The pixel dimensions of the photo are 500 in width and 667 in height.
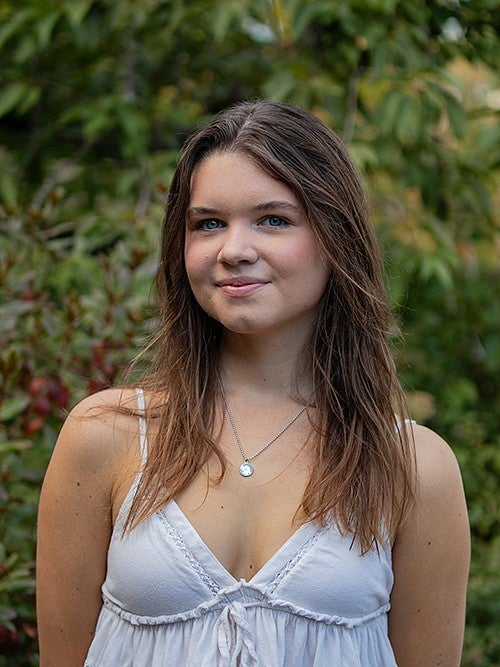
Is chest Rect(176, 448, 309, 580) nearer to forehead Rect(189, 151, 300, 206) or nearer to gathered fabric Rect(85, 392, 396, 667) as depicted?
gathered fabric Rect(85, 392, 396, 667)

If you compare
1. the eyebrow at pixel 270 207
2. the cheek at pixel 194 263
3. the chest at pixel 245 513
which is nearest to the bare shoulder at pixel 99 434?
the chest at pixel 245 513

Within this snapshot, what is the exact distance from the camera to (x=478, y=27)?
3.18 metres

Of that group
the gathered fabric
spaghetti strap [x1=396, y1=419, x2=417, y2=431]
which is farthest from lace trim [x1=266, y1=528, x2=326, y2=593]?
spaghetti strap [x1=396, y1=419, x2=417, y2=431]

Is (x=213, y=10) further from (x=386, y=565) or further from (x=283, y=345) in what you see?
(x=386, y=565)

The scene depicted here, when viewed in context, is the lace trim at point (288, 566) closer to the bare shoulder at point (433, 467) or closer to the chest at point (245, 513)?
the chest at point (245, 513)

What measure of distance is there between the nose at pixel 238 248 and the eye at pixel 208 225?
0.14ft

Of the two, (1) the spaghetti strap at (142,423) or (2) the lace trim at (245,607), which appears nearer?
(2) the lace trim at (245,607)

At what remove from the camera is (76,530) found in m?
1.71

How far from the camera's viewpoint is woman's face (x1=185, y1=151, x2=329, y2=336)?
1604 millimetres

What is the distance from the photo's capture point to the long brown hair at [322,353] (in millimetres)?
1644

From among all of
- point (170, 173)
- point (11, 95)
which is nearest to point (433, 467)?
point (170, 173)

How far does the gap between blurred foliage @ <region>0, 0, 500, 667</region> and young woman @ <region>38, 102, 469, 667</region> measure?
0.55 meters

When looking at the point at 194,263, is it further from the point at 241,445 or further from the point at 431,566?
the point at 431,566

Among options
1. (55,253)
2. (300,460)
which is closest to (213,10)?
(55,253)
